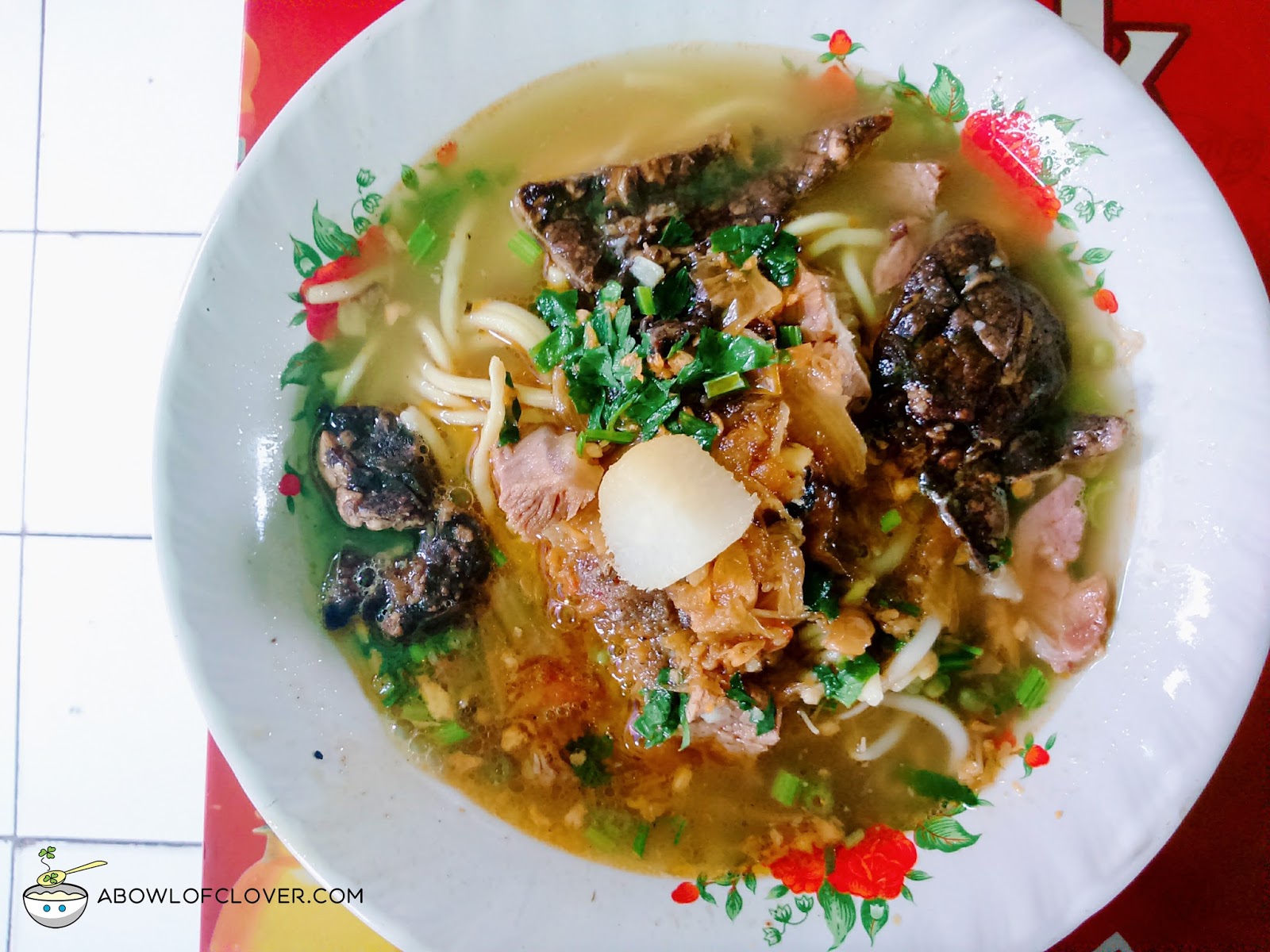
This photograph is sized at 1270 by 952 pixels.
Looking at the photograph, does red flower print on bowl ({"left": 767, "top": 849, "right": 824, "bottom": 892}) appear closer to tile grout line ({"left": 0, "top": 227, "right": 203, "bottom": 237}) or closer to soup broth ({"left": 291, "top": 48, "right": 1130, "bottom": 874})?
soup broth ({"left": 291, "top": 48, "right": 1130, "bottom": 874})

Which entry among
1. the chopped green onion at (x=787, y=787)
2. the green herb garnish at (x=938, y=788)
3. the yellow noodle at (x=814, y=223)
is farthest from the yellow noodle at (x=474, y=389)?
the green herb garnish at (x=938, y=788)

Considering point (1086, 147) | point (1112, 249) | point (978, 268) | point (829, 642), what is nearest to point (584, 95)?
point (978, 268)

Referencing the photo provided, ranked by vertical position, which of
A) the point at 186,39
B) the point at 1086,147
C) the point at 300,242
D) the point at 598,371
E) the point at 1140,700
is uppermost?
the point at 1086,147

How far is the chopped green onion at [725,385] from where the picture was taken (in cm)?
214

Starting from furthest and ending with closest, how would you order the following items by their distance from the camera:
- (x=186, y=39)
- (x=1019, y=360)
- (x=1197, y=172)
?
(x=186, y=39)
(x=1019, y=360)
(x=1197, y=172)

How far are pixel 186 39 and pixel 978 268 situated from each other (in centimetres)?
308

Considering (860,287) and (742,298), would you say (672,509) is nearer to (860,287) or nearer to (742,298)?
(742,298)

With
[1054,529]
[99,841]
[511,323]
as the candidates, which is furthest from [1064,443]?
[99,841]

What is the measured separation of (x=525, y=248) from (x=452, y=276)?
0.26 m

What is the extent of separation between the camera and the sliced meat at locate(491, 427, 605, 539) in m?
2.24

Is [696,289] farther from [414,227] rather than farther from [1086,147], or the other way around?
[1086,147]

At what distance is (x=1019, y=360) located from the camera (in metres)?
2.25

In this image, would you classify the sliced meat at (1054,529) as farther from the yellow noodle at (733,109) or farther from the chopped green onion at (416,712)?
the chopped green onion at (416,712)

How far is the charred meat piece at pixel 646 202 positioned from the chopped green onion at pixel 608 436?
1.62 feet
